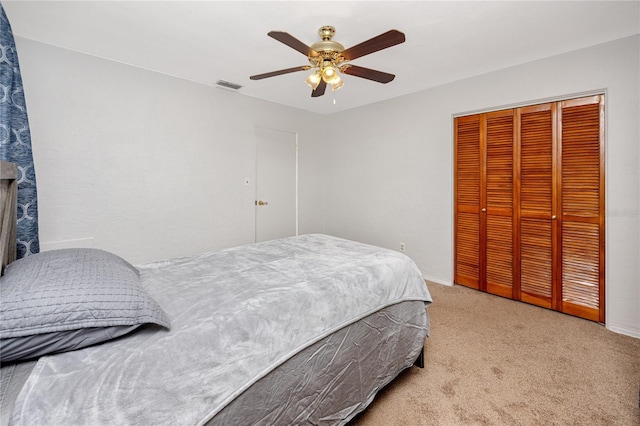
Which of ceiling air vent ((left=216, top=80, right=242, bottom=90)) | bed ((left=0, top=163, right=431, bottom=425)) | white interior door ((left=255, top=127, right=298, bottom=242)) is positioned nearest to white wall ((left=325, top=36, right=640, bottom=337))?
white interior door ((left=255, top=127, right=298, bottom=242))

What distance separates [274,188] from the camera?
4422 mm

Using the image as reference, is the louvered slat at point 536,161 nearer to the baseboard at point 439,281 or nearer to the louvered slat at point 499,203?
the louvered slat at point 499,203

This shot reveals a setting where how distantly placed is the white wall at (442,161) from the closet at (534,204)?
105mm

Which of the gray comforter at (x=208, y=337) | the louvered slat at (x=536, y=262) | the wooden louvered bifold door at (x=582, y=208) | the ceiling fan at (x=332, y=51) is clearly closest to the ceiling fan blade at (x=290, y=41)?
the ceiling fan at (x=332, y=51)

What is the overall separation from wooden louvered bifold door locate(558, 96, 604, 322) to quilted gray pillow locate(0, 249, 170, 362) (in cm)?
346

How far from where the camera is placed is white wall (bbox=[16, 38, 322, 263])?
2.64 metres

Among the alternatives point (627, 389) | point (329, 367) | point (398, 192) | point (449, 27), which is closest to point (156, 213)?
point (329, 367)

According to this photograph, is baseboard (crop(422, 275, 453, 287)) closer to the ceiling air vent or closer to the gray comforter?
the gray comforter

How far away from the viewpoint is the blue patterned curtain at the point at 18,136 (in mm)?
1991

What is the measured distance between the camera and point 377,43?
189 cm

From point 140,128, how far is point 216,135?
86cm

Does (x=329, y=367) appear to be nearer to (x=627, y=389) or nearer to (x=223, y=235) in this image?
(x=627, y=389)

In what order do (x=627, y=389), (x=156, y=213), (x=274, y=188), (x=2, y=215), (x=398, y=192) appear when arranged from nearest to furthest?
(x=2, y=215)
(x=627, y=389)
(x=156, y=213)
(x=398, y=192)
(x=274, y=188)

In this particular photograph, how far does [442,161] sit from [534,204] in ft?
3.61
